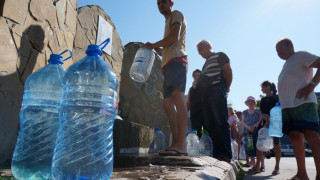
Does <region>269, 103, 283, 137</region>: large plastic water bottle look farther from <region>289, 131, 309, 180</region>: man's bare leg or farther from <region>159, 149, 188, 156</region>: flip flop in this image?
<region>159, 149, 188, 156</region>: flip flop

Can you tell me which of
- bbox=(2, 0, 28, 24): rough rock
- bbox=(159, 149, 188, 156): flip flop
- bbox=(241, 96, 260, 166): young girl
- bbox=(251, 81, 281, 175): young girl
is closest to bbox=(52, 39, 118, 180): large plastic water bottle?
bbox=(159, 149, 188, 156): flip flop

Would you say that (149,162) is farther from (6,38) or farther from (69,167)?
(6,38)

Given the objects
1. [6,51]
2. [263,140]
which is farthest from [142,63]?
[263,140]

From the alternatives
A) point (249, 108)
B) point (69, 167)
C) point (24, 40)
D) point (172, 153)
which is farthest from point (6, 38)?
point (249, 108)

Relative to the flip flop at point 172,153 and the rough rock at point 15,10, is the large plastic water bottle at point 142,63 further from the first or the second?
the rough rock at point 15,10

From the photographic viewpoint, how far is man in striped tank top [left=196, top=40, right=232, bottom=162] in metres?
3.46

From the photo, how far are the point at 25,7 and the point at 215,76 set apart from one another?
258cm

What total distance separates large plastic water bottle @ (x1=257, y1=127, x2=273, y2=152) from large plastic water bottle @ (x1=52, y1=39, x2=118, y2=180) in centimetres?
419

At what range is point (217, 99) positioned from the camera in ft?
11.9

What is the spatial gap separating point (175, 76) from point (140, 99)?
23.2ft

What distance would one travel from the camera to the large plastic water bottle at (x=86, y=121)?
137 centimetres

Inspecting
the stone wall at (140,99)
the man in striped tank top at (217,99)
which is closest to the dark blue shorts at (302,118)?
the man in striped tank top at (217,99)

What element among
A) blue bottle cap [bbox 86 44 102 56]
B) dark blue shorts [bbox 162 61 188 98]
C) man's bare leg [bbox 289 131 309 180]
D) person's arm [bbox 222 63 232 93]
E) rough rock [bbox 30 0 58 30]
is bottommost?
man's bare leg [bbox 289 131 309 180]

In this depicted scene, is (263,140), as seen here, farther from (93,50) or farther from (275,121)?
(93,50)
